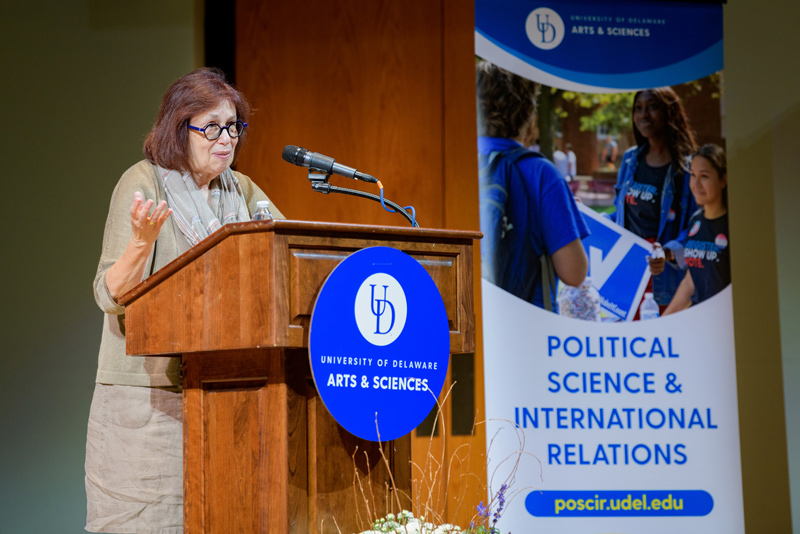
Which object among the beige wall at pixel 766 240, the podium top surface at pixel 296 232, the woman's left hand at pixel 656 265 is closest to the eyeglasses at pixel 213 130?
the podium top surface at pixel 296 232

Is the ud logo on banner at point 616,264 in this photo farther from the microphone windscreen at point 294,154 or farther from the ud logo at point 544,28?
the microphone windscreen at point 294,154

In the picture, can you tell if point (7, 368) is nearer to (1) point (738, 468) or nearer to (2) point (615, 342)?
(2) point (615, 342)

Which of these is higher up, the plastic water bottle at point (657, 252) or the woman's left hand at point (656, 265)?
the plastic water bottle at point (657, 252)

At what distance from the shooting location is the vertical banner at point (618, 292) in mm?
3512

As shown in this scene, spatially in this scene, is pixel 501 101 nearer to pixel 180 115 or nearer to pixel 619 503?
pixel 619 503

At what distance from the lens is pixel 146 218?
163 cm

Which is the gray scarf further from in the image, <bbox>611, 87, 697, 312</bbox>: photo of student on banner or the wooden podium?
<bbox>611, 87, 697, 312</bbox>: photo of student on banner

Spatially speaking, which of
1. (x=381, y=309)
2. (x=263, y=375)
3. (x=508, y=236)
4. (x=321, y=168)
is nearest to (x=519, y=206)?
(x=508, y=236)

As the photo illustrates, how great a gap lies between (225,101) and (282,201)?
5.59 feet

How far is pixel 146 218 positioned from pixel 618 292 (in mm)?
2485

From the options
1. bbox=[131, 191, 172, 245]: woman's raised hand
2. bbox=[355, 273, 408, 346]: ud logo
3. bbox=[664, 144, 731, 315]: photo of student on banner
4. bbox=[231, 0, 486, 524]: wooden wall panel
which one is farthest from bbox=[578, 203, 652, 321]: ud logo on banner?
bbox=[131, 191, 172, 245]: woman's raised hand

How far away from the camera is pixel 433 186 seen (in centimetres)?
375

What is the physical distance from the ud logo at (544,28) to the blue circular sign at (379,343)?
2343mm

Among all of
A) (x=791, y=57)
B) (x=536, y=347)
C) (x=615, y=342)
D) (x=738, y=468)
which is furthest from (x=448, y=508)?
(x=791, y=57)
